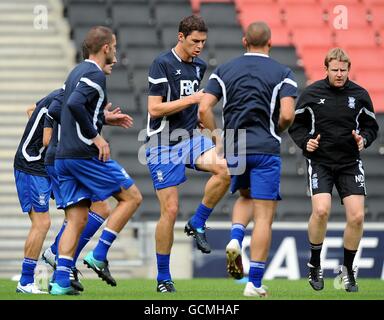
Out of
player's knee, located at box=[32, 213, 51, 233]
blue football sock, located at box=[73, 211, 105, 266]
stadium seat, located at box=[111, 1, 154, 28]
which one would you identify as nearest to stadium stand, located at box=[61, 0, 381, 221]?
stadium seat, located at box=[111, 1, 154, 28]

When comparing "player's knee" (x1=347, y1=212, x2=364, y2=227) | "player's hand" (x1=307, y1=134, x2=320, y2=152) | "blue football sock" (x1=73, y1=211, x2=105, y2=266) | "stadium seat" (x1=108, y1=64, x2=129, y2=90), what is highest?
"stadium seat" (x1=108, y1=64, x2=129, y2=90)

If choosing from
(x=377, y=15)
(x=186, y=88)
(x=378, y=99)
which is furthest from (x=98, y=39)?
(x=377, y=15)

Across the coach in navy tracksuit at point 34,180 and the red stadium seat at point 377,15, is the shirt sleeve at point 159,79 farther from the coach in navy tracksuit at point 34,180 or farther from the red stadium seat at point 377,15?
the red stadium seat at point 377,15

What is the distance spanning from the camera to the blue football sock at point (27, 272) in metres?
10.6

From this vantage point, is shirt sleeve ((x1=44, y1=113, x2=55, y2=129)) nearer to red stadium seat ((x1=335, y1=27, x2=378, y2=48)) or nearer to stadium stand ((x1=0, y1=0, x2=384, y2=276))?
stadium stand ((x1=0, y1=0, x2=384, y2=276))

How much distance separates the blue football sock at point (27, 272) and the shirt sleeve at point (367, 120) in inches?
126

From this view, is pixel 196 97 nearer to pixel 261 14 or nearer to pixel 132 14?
pixel 132 14

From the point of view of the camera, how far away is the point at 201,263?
14859 millimetres

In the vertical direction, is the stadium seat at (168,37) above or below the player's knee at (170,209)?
above

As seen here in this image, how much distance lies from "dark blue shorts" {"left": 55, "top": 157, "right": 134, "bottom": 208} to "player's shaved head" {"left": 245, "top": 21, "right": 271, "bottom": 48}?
1.53 m

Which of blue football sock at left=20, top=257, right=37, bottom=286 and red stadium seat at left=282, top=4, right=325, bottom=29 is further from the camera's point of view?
red stadium seat at left=282, top=4, right=325, bottom=29

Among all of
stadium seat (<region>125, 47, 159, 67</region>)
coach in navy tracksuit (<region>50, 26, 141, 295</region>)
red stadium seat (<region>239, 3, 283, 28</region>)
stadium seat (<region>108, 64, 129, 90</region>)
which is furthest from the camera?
red stadium seat (<region>239, 3, 283, 28</region>)

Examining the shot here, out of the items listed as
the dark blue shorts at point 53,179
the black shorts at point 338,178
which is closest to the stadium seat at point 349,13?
the black shorts at point 338,178

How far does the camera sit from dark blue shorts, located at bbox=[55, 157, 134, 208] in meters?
9.64
